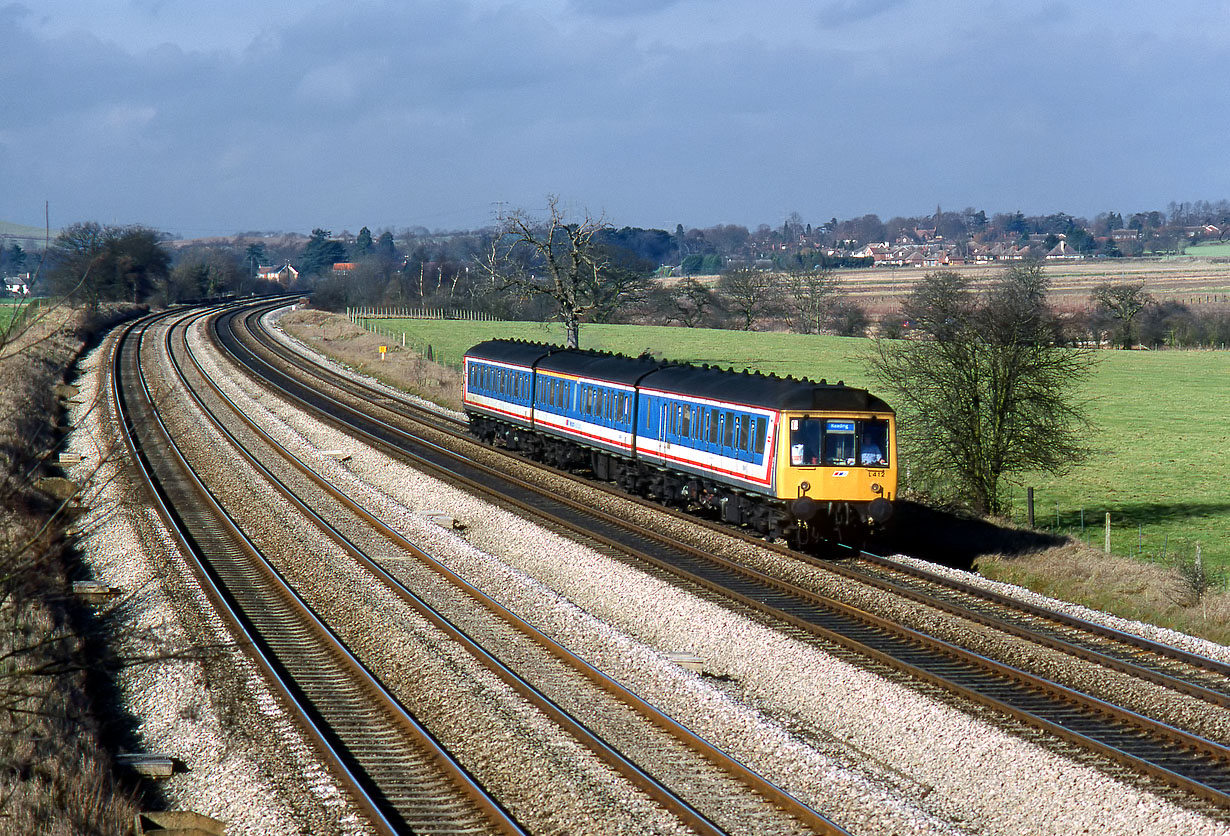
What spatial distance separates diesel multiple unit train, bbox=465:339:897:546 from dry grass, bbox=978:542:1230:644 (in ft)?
7.95

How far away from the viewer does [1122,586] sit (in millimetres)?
18672

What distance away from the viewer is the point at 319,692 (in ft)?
45.4

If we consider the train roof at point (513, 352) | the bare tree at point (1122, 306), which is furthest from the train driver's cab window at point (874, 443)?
the bare tree at point (1122, 306)

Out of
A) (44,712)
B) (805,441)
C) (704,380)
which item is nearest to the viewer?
(44,712)

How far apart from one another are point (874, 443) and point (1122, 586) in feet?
15.4

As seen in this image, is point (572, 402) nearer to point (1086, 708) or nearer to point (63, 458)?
point (63, 458)

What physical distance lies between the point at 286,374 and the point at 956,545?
40.1 meters

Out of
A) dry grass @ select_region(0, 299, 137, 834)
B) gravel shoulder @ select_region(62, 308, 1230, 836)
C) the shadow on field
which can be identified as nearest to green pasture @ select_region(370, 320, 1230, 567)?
the shadow on field

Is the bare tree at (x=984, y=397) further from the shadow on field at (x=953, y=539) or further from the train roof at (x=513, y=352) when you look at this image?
the train roof at (x=513, y=352)

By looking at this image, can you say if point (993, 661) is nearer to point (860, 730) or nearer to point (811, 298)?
point (860, 730)

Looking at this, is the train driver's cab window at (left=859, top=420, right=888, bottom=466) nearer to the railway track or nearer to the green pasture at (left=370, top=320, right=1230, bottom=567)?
the green pasture at (left=370, top=320, right=1230, bottom=567)

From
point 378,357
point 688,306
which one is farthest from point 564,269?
point 688,306

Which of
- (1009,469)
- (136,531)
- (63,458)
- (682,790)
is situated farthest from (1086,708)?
(63,458)

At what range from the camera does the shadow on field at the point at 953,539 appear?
72.1 ft
